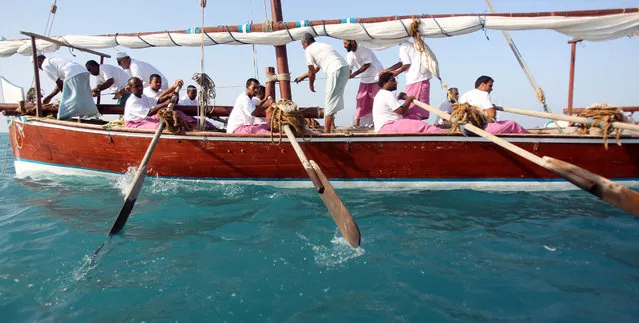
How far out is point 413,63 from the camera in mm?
6859

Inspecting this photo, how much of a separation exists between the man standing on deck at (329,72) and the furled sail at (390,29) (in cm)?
90

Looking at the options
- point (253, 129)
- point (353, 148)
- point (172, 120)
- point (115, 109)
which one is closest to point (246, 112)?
point (253, 129)

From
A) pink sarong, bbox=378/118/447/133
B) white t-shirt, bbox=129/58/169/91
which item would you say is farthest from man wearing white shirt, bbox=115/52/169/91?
pink sarong, bbox=378/118/447/133

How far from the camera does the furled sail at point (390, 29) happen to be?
251 inches

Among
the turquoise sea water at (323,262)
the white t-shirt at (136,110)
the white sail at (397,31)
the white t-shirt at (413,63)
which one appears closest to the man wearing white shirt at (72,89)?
the white t-shirt at (136,110)

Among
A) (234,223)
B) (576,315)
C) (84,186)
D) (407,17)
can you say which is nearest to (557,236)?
(576,315)

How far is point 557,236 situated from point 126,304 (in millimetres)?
4124

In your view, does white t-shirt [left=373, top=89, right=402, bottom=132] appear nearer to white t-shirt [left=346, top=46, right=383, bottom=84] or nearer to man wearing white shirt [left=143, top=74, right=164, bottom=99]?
white t-shirt [left=346, top=46, right=383, bottom=84]

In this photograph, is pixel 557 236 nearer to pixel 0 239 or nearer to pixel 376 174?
pixel 376 174

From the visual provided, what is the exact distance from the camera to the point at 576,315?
2.52 metres

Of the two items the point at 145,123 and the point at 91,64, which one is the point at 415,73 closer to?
the point at 145,123

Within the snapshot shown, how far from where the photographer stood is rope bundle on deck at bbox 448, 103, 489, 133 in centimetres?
520

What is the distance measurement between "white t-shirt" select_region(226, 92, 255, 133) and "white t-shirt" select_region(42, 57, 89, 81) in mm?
3374

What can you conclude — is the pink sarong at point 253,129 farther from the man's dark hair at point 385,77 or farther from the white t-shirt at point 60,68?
the white t-shirt at point 60,68
